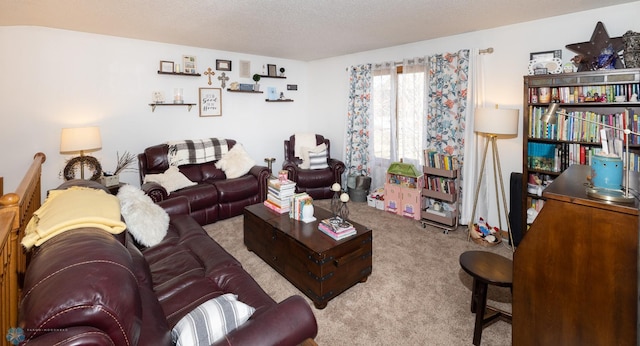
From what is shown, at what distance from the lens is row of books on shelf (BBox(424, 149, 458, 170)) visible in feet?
12.9

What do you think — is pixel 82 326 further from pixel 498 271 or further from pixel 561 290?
pixel 498 271

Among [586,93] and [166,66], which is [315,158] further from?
[586,93]

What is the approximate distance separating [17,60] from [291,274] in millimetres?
3912

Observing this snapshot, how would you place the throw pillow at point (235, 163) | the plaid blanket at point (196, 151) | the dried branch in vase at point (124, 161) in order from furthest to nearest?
1. the throw pillow at point (235, 163)
2. the plaid blanket at point (196, 151)
3. the dried branch in vase at point (124, 161)

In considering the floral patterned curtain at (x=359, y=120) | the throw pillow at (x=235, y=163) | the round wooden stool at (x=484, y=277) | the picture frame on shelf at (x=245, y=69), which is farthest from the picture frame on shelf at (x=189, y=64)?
the round wooden stool at (x=484, y=277)

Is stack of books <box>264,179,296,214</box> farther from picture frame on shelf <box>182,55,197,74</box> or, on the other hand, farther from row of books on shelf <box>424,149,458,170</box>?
picture frame on shelf <box>182,55,197,74</box>

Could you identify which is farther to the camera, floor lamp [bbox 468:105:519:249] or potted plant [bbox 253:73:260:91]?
potted plant [bbox 253:73:260:91]

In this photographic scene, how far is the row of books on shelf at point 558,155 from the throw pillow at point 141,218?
141 inches

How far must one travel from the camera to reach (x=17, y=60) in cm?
351

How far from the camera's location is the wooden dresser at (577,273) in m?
1.25

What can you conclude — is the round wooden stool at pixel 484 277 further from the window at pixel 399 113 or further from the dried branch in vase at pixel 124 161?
the dried branch in vase at pixel 124 161

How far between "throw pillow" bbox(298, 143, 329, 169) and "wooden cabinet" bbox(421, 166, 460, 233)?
5.67ft

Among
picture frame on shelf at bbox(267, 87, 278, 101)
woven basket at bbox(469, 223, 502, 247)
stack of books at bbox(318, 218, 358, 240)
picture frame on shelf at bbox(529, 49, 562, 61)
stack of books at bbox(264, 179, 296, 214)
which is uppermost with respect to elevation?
picture frame on shelf at bbox(267, 87, 278, 101)

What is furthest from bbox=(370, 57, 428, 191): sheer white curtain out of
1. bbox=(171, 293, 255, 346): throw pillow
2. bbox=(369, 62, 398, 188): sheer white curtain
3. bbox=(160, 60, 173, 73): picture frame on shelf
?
bbox=(171, 293, 255, 346): throw pillow
